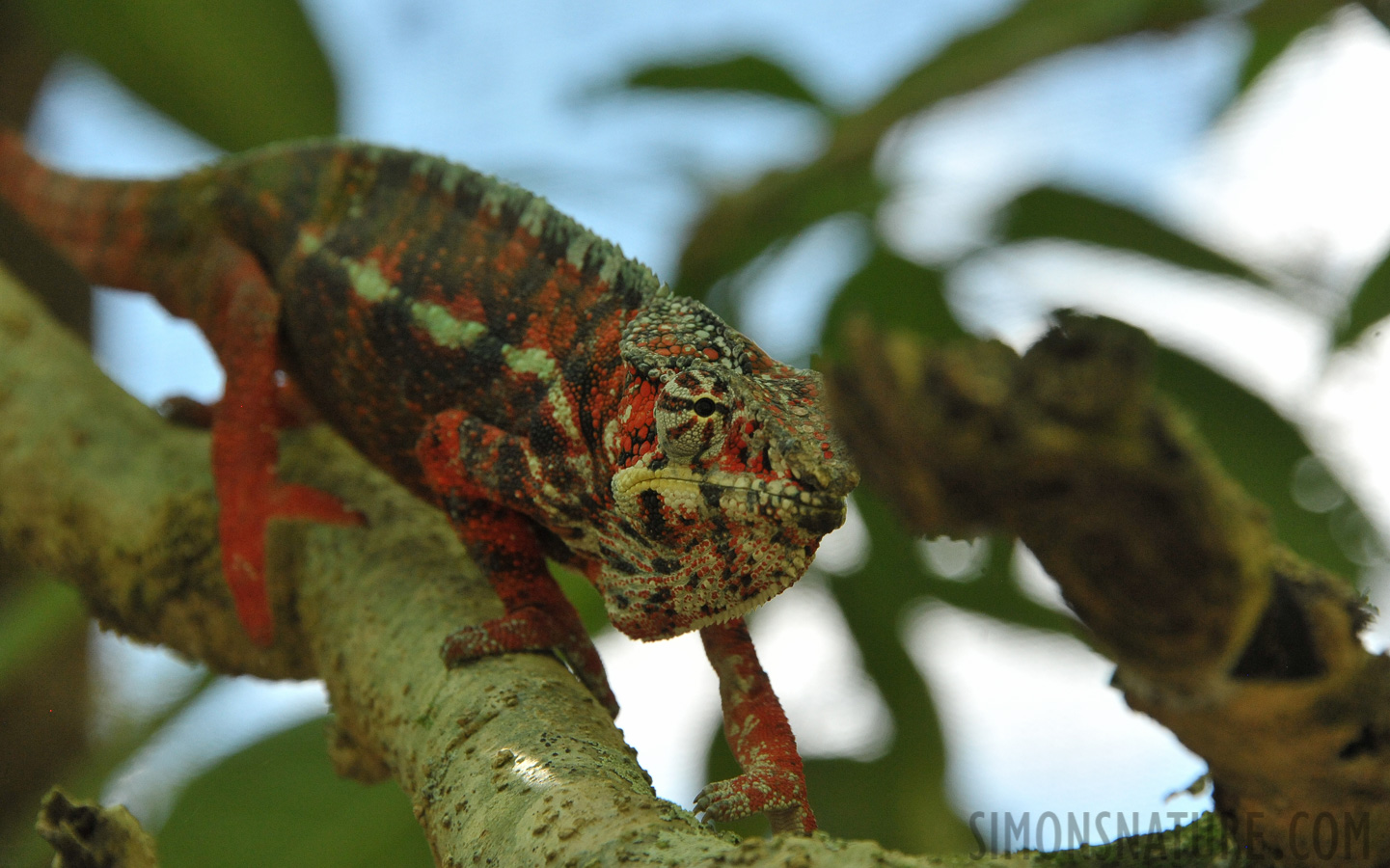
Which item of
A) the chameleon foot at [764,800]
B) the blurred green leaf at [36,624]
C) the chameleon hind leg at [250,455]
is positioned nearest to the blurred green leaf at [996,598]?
the chameleon foot at [764,800]

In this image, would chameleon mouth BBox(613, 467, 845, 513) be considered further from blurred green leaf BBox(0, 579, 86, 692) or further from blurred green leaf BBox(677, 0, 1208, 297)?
blurred green leaf BBox(0, 579, 86, 692)

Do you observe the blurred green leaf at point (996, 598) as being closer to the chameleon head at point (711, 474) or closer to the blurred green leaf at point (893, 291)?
the blurred green leaf at point (893, 291)

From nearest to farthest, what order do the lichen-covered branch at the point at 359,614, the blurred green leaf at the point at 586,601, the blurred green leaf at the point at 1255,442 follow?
1. the lichen-covered branch at the point at 359,614
2. the blurred green leaf at the point at 1255,442
3. the blurred green leaf at the point at 586,601

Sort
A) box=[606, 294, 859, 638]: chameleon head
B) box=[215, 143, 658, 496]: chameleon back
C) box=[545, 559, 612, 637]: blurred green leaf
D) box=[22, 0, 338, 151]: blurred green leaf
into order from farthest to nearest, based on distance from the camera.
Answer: box=[22, 0, 338, 151]: blurred green leaf < box=[545, 559, 612, 637]: blurred green leaf < box=[215, 143, 658, 496]: chameleon back < box=[606, 294, 859, 638]: chameleon head

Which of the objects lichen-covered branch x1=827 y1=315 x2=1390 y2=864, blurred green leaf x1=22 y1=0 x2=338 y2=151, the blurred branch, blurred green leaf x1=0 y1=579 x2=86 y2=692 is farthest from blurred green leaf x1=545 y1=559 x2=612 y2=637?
blurred green leaf x1=22 y1=0 x2=338 y2=151

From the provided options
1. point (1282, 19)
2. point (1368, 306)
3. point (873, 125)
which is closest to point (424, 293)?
point (873, 125)

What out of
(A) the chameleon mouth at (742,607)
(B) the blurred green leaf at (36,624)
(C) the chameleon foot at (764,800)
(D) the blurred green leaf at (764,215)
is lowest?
(C) the chameleon foot at (764,800)
